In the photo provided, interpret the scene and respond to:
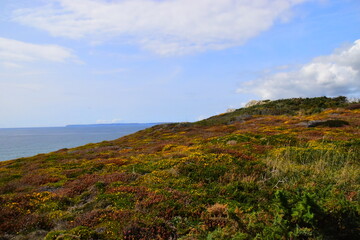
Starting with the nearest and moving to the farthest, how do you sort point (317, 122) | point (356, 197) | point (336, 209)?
point (336, 209)
point (356, 197)
point (317, 122)

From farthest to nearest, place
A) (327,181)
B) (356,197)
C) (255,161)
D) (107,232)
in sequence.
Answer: (255,161)
(327,181)
(356,197)
(107,232)

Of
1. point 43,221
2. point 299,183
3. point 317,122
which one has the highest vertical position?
point 317,122

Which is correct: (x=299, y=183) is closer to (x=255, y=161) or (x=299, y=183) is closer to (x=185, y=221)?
(x=255, y=161)

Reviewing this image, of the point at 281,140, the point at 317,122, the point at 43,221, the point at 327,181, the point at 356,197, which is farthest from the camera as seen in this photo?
the point at 317,122

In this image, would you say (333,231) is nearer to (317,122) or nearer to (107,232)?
(107,232)

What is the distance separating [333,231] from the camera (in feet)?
18.0

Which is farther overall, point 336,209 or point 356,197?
point 356,197

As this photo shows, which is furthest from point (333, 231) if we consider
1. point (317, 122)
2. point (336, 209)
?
point (317, 122)

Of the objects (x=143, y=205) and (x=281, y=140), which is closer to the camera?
(x=143, y=205)

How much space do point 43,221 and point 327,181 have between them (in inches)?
432

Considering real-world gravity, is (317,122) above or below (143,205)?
above

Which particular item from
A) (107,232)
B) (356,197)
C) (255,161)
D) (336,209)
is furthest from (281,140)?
(107,232)

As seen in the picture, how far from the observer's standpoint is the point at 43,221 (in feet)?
26.9

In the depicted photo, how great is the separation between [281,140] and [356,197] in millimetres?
11994
